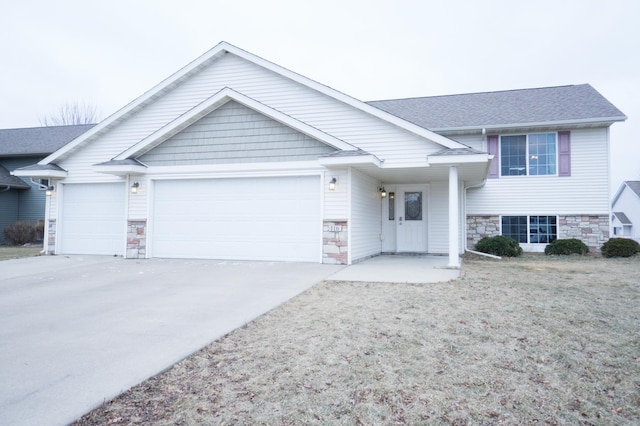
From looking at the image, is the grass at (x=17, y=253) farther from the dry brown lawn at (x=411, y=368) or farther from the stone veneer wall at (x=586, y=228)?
the stone veneer wall at (x=586, y=228)

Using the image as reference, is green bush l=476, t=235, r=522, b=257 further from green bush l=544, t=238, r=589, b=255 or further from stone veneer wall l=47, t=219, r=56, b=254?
stone veneer wall l=47, t=219, r=56, b=254

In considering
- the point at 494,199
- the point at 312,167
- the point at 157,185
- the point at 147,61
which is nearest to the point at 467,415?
the point at 312,167

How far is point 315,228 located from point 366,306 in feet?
15.3

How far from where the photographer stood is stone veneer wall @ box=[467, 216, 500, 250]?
47.3ft

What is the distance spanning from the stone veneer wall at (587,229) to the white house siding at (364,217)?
6.38 m

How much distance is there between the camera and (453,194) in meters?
9.38

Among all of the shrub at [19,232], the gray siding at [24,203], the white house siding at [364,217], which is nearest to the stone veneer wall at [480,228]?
the white house siding at [364,217]

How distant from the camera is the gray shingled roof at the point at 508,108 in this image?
44.4 ft

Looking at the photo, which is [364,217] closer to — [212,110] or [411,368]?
[212,110]

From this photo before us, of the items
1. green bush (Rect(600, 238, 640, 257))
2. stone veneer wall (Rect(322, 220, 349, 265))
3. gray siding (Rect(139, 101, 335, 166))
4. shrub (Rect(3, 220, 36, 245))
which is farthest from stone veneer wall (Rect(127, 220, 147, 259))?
green bush (Rect(600, 238, 640, 257))

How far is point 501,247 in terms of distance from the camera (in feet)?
41.3

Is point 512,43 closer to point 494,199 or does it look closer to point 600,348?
point 494,199

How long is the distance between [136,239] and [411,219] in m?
8.41

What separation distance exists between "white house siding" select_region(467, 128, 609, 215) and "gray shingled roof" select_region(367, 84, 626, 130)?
76 centimetres
